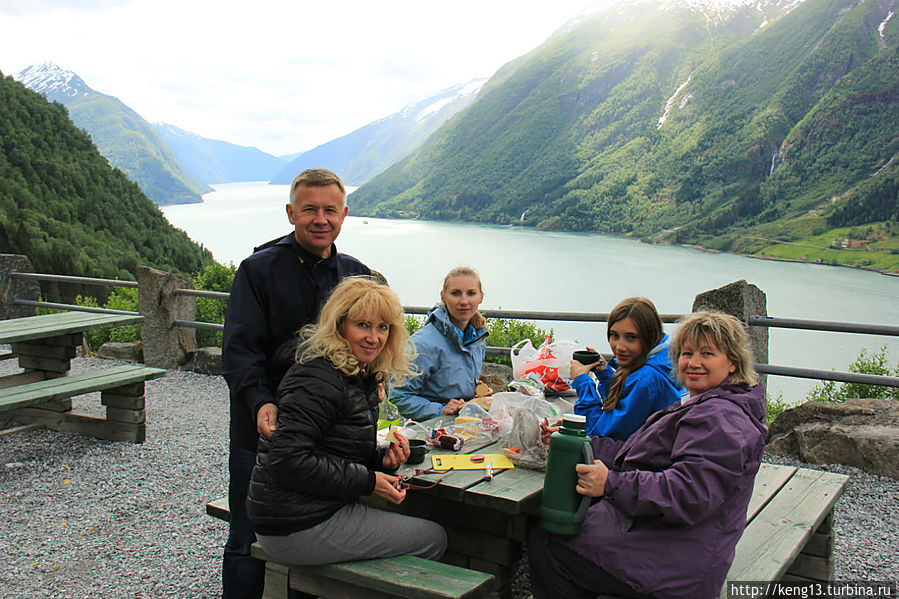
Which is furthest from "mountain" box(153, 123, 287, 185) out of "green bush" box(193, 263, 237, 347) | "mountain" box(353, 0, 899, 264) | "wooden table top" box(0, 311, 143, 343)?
"wooden table top" box(0, 311, 143, 343)

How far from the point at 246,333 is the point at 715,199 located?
169 feet

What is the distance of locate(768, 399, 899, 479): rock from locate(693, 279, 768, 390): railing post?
15.6 inches

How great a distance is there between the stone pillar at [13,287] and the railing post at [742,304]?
343 inches

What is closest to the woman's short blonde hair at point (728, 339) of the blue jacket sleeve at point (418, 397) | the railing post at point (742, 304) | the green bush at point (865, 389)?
the blue jacket sleeve at point (418, 397)

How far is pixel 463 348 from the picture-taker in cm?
333

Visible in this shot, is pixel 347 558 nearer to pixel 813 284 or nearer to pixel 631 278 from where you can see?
pixel 631 278

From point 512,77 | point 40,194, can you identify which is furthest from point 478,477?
point 512,77

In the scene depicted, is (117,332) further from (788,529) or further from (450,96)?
→ (450,96)

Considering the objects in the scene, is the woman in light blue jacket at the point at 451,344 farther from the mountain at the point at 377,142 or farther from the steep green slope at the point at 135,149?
the mountain at the point at 377,142

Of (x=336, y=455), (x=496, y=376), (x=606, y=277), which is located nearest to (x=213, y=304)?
(x=496, y=376)

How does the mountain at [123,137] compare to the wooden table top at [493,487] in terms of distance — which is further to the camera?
the mountain at [123,137]

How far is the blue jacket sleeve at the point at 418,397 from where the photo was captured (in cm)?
306

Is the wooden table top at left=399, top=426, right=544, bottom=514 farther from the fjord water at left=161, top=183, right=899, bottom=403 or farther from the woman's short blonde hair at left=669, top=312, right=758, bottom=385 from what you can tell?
the fjord water at left=161, top=183, right=899, bottom=403

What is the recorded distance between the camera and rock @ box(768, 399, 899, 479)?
414 cm
